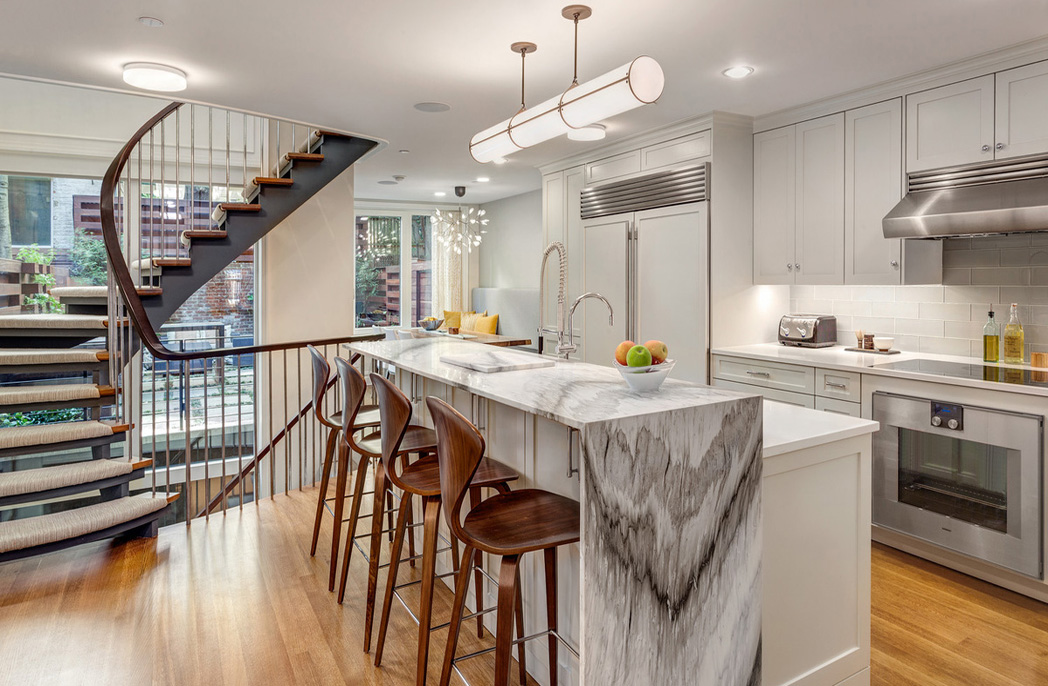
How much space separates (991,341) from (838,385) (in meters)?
0.77

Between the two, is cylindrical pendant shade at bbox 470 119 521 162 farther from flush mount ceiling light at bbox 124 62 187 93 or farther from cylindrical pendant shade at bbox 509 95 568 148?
flush mount ceiling light at bbox 124 62 187 93

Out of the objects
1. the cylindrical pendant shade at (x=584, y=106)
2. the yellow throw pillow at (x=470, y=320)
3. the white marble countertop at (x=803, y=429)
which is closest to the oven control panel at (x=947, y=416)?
Result: the white marble countertop at (x=803, y=429)

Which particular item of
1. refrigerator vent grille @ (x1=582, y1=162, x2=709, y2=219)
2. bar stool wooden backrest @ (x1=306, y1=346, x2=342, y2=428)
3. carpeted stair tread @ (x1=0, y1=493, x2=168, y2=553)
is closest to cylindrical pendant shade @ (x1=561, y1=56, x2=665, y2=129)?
bar stool wooden backrest @ (x1=306, y1=346, x2=342, y2=428)

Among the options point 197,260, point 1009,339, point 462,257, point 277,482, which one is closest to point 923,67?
point 1009,339

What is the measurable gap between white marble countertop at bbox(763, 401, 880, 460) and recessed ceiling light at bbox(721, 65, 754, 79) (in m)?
1.91

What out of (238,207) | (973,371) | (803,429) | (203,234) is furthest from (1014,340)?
(203,234)

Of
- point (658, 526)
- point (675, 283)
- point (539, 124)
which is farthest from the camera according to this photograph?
point (675, 283)

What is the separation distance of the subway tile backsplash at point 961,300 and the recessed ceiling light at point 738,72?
1.46 m

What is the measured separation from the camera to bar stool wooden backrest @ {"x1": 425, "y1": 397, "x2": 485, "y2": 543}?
61.6 inches

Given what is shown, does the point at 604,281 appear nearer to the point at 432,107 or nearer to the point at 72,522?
the point at 432,107

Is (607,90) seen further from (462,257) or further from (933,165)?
(462,257)

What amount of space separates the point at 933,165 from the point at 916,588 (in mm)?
2095

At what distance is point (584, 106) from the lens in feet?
7.09

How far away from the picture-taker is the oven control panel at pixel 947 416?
288 cm
